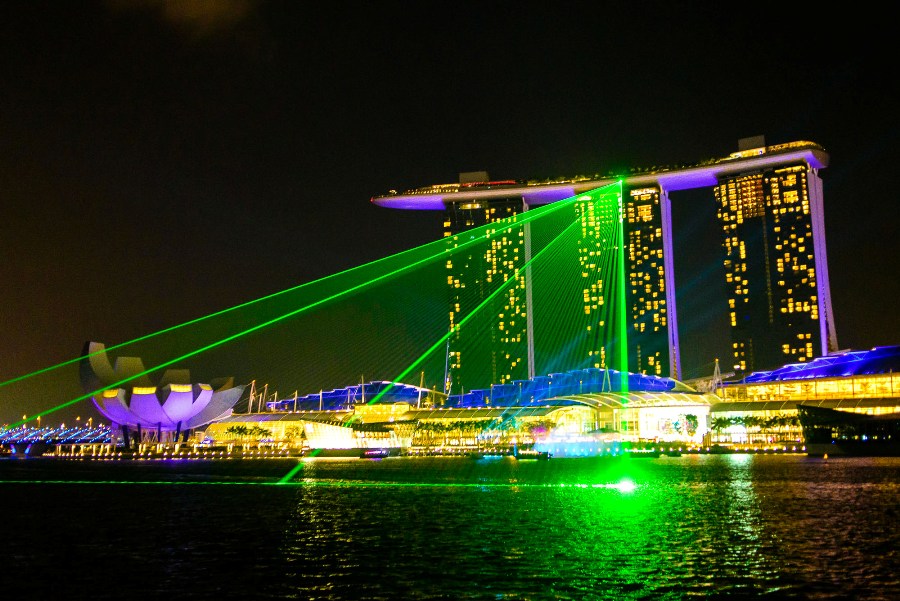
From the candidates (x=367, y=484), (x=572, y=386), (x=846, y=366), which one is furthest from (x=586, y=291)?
(x=367, y=484)

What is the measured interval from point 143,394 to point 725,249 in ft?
263

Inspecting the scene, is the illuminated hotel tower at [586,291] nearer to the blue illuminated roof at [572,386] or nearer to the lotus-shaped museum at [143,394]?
the blue illuminated roof at [572,386]

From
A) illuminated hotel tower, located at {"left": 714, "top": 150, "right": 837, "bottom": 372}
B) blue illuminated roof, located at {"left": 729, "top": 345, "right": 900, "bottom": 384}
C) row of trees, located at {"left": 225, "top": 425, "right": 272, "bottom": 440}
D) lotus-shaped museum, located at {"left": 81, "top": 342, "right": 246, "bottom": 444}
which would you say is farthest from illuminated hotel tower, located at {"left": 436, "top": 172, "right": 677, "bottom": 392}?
lotus-shaped museum, located at {"left": 81, "top": 342, "right": 246, "bottom": 444}

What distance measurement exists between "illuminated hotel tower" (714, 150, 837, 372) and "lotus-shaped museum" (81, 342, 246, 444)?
2737 inches

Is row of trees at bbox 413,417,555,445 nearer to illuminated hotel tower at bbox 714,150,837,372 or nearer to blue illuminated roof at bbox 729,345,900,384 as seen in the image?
blue illuminated roof at bbox 729,345,900,384

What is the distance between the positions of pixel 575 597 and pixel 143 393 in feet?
295

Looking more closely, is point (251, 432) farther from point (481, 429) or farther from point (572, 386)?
point (572, 386)

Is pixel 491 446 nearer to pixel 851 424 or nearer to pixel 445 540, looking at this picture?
pixel 851 424

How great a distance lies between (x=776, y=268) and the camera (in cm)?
11756

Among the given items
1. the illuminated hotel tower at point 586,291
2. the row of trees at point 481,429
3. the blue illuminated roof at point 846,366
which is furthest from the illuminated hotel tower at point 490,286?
the blue illuminated roof at point 846,366

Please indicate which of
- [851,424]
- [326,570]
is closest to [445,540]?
[326,570]

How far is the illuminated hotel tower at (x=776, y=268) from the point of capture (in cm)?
11419

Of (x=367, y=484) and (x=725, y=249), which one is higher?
(x=725, y=249)

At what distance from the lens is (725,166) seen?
122250 millimetres
